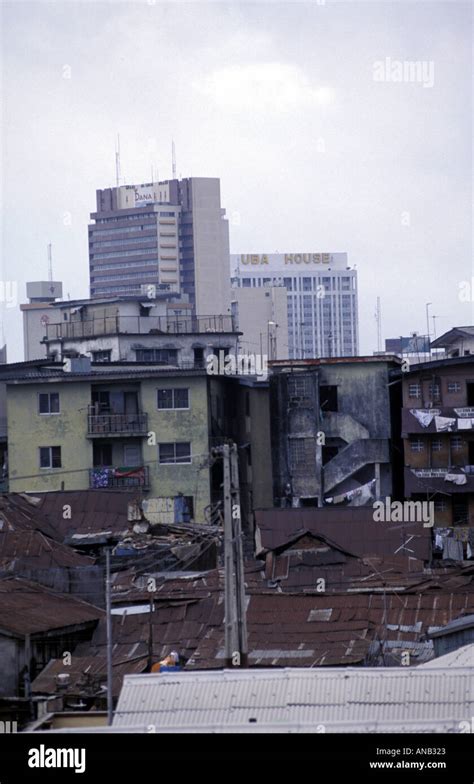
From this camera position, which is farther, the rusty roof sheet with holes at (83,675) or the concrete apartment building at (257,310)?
the concrete apartment building at (257,310)

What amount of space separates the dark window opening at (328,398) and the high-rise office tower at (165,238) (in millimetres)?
117319

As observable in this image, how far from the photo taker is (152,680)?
69.5ft

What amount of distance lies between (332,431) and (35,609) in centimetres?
Result: 2398

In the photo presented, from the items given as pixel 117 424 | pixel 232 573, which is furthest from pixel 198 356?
pixel 232 573

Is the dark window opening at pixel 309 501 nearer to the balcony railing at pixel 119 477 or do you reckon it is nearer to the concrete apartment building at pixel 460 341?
the balcony railing at pixel 119 477

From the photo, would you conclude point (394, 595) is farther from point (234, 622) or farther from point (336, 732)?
point (336, 732)

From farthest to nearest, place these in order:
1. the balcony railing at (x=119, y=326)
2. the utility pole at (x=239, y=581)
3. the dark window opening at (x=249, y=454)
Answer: the balcony railing at (x=119, y=326) → the dark window opening at (x=249, y=454) → the utility pole at (x=239, y=581)

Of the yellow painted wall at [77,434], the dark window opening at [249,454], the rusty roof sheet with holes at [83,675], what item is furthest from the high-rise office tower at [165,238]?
the rusty roof sheet with holes at [83,675]

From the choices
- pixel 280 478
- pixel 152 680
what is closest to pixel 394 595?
pixel 152 680

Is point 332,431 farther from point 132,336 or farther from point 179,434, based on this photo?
point 132,336

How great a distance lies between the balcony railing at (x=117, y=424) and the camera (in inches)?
2259

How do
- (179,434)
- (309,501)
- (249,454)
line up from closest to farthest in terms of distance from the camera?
(309,501), (179,434), (249,454)

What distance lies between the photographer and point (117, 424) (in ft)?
189
